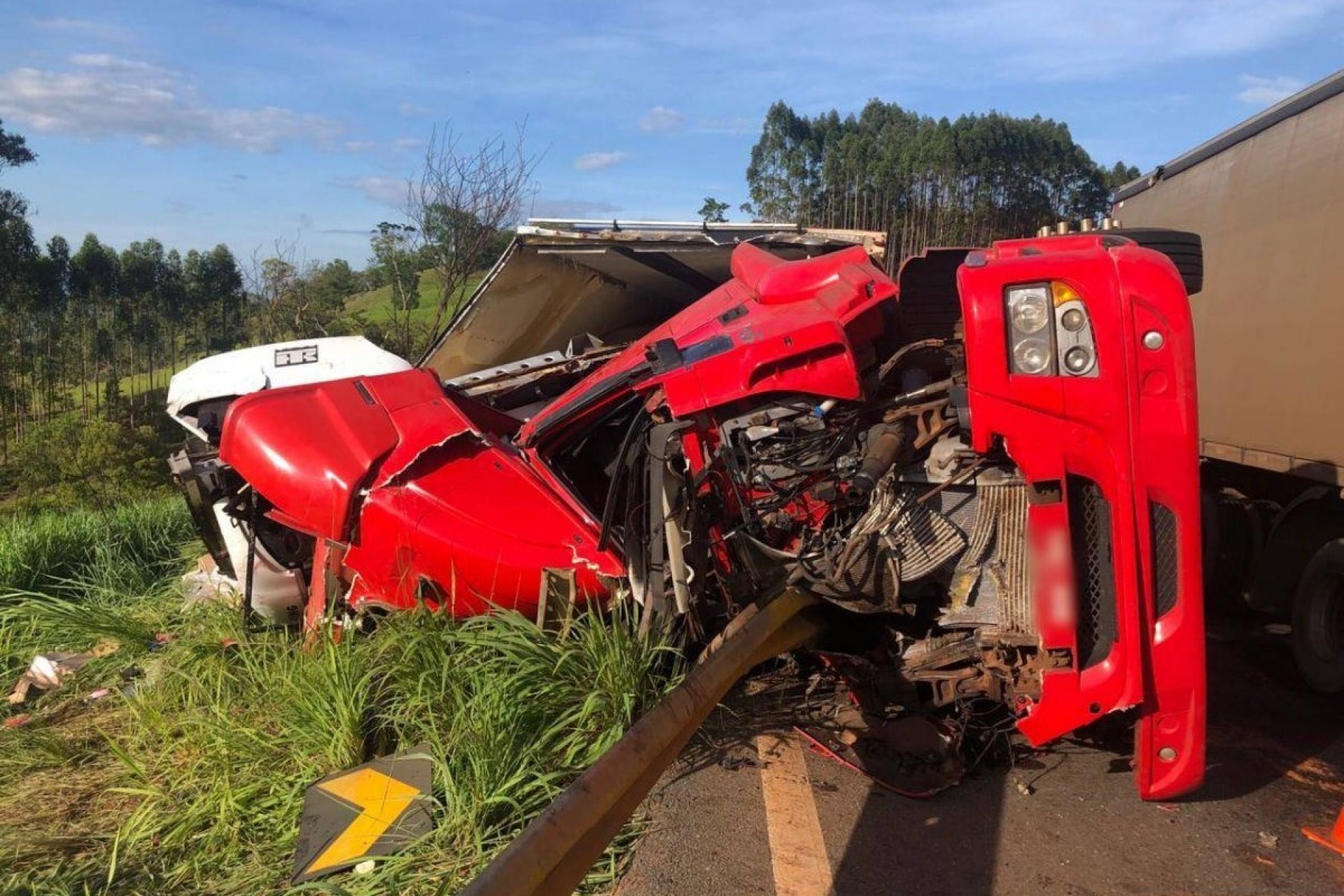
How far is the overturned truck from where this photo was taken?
2908mm

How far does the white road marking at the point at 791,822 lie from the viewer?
2.93m

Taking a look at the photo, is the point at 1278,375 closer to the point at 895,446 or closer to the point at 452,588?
the point at 895,446

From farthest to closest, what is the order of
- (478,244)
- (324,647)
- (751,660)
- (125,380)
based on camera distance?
(125,380)
(478,244)
(324,647)
(751,660)

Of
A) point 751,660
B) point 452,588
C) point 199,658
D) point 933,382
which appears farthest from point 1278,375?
point 199,658

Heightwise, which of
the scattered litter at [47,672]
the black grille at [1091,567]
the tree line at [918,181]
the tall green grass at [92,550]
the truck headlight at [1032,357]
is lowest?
the scattered litter at [47,672]

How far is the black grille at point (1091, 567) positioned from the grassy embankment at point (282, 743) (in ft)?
5.30

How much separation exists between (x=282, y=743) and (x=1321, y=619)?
5123mm

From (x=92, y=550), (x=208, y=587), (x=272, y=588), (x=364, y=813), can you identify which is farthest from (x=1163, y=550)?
(x=92, y=550)

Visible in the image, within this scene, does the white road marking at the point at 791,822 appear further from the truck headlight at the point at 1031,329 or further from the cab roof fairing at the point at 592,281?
the cab roof fairing at the point at 592,281

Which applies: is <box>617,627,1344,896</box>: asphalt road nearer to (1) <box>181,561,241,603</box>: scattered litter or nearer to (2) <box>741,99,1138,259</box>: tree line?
(1) <box>181,561,241,603</box>: scattered litter

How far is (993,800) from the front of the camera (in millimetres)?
3459

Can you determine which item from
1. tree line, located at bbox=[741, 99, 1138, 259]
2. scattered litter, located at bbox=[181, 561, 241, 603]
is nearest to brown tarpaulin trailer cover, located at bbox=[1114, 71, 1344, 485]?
scattered litter, located at bbox=[181, 561, 241, 603]

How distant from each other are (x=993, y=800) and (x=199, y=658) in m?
3.54

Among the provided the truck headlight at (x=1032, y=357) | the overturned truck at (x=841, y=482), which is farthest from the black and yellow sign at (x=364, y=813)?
the truck headlight at (x=1032, y=357)
